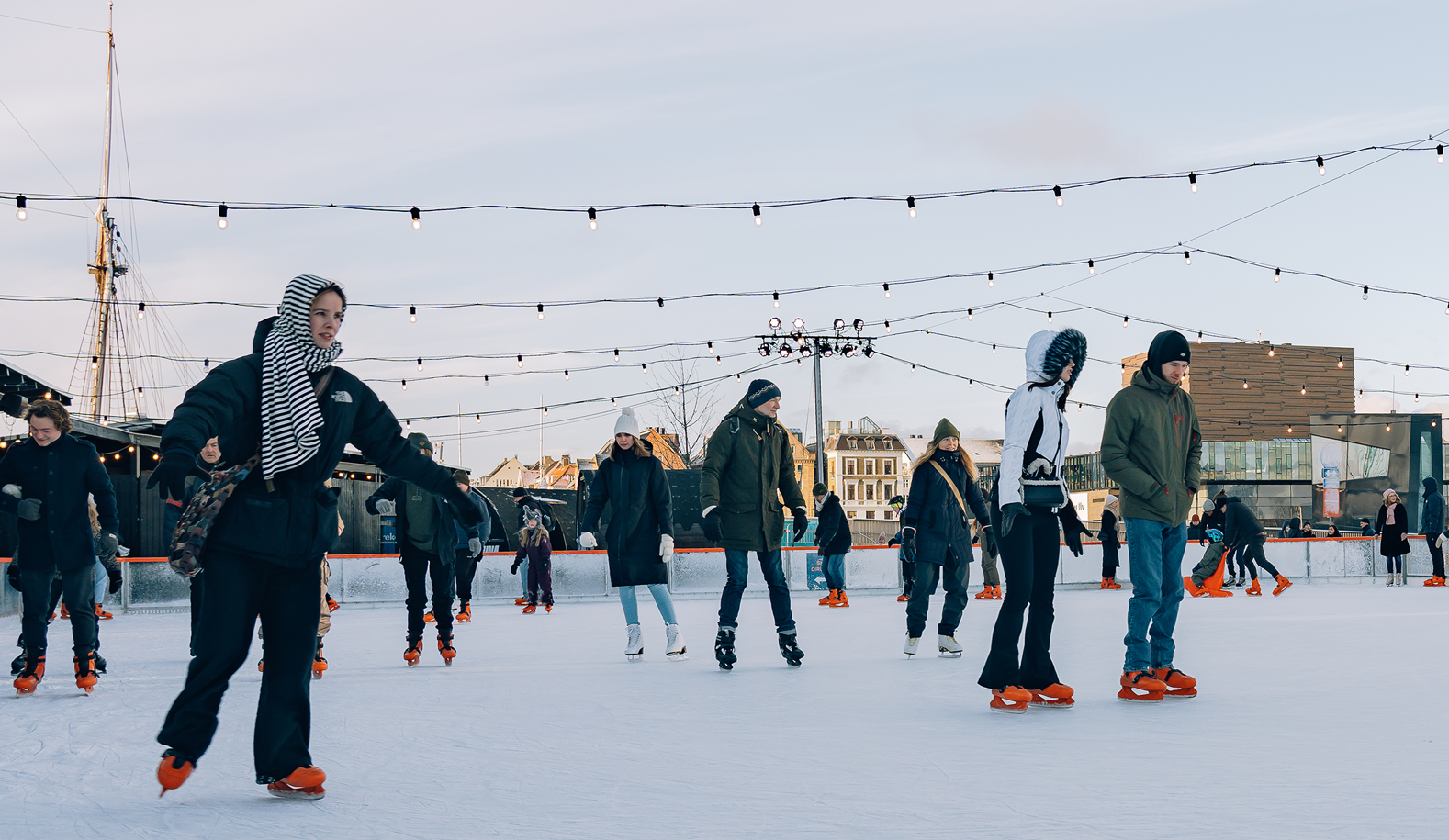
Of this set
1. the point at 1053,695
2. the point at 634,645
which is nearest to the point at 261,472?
the point at 1053,695

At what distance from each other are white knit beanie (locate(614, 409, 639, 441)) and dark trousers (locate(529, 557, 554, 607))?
6.84 metres

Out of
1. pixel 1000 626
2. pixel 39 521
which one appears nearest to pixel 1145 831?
pixel 1000 626

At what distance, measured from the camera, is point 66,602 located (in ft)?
21.7

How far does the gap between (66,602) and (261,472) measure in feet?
12.7

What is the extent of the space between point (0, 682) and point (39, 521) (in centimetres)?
131

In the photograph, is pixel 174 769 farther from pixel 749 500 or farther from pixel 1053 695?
pixel 749 500

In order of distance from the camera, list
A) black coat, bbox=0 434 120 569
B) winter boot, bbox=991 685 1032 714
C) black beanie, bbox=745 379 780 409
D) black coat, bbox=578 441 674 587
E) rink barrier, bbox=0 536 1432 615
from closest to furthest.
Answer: winter boot, bbox=991 685 1032 714
black coat, bbox=0 434 120 569
black beanie, bbox=745 379 780 409
black coat, bbox=578 441 674 587
rink barrier, bbox=0 536 1432 615

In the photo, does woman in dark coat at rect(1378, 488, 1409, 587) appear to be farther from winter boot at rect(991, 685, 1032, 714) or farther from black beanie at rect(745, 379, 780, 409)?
winter boot at rect(991, 685, 1032, 714)

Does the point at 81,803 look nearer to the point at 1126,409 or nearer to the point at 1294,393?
the point at 1126,409

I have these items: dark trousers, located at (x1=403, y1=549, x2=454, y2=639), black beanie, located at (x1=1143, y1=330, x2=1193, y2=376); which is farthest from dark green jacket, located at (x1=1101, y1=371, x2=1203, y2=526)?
dark trousers, located at (x1=403, y1=549, x2=454, y2=639)

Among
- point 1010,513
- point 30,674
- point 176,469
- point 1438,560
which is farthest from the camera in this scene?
point 1438,560

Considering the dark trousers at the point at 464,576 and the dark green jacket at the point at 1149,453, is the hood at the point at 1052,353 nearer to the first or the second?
the dark green jacket at the point at 1149,453

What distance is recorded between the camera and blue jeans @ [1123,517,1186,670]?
18.2ft

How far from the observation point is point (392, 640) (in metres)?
10.0
